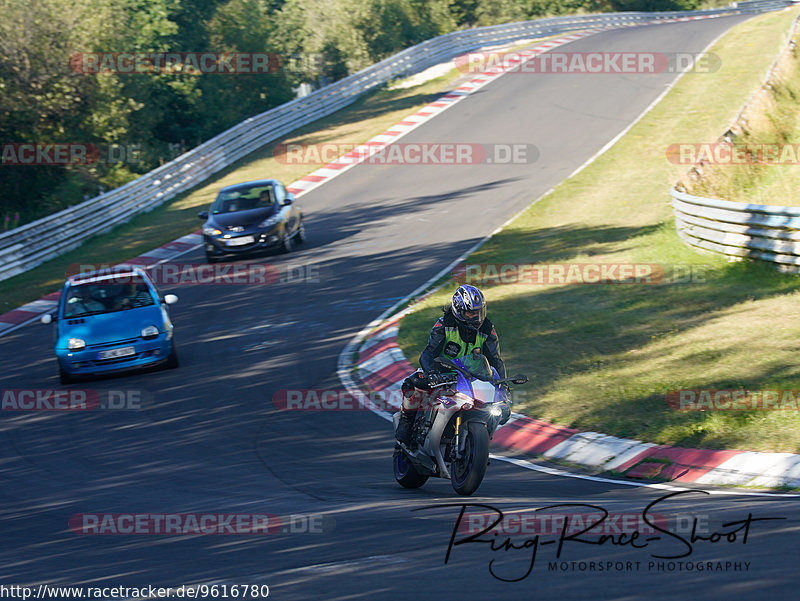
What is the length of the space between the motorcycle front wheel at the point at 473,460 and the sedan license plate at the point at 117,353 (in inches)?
305

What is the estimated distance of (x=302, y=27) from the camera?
1939 inches

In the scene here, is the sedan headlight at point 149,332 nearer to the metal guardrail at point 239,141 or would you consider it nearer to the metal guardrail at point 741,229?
the metal guardrail at point 741,229

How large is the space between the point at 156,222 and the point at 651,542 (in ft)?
76.0

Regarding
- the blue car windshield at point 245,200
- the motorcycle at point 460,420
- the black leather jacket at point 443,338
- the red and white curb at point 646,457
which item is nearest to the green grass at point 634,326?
the red and white curb at point 646,457

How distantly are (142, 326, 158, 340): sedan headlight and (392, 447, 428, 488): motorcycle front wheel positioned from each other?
6688mm

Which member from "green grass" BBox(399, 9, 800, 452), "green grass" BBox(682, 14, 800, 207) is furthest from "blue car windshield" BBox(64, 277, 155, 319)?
"green grass" BBox(682, 14, 800, 207)

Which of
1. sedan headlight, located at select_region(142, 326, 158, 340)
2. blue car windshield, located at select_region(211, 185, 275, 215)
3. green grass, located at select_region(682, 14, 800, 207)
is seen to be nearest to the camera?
sedan headlight, located at select_region(142, 326, 158, 340)

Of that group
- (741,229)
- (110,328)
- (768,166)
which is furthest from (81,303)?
(768,166)

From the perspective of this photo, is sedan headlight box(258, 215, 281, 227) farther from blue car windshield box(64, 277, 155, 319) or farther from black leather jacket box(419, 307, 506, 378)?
black leather jacket box(419, 307, 506, 378)

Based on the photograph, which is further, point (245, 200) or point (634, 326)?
point (245, 200)

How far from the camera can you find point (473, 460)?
7.53 meters

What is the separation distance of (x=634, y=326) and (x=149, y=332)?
7345mm

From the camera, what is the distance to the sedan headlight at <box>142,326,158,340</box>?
46.6 feet

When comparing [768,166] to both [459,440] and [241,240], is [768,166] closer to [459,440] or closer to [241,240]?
[241,240]
